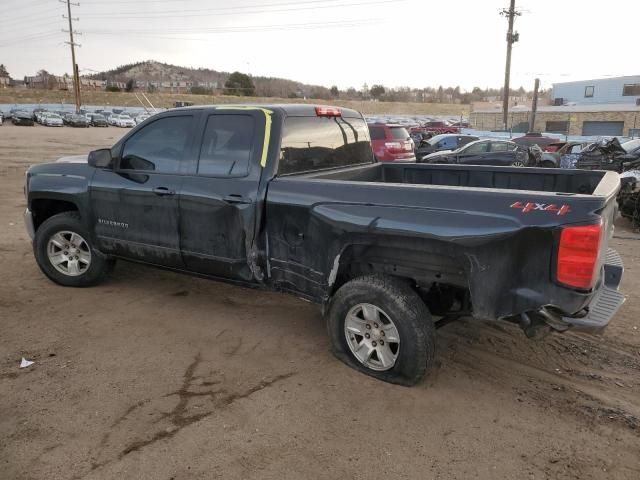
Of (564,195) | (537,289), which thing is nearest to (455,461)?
(537,289)

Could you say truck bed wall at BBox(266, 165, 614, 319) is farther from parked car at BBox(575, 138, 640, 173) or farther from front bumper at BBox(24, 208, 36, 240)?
parked car at BBox(575, 138, 640, 173)

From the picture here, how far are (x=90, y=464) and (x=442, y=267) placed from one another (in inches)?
91.2

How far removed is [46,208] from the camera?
545 centimetres

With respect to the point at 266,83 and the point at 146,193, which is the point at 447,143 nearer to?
the point at 146,193

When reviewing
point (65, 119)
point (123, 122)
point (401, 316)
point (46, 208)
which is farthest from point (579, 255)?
point (65, 119)

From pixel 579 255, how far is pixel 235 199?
2426 mm

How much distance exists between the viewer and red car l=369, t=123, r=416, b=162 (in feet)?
45.5

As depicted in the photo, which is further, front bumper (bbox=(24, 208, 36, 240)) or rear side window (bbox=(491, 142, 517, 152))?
rear side window (bbox=(491, 142, 517, 152))

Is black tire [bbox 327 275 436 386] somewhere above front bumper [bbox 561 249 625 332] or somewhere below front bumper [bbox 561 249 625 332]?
below

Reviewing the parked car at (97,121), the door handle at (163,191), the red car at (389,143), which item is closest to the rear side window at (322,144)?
the door handle at (163,191)

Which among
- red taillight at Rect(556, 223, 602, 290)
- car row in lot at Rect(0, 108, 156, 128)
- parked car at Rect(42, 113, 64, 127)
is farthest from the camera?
parked car at Rect(42, 113, 64, 127)

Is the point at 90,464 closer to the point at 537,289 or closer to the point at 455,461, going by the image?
the point at 455,461

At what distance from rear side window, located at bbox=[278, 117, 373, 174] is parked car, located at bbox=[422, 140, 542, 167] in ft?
37.5

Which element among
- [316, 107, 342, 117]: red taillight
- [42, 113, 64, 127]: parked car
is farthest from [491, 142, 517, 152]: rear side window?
[42, 113, 64, 127]: parked car
